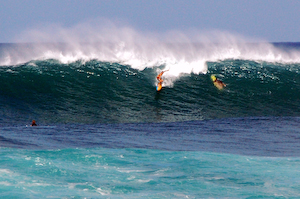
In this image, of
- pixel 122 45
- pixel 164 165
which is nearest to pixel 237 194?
pixel 164 165

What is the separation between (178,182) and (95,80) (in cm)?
1861

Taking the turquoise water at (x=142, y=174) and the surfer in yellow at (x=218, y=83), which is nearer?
the turquoise water at (x=142, y=174)

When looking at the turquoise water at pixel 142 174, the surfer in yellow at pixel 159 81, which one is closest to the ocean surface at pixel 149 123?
the turquoise water at pixel 142 174

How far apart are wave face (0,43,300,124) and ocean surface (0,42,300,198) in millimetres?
75

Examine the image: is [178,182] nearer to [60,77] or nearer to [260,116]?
[260,116]

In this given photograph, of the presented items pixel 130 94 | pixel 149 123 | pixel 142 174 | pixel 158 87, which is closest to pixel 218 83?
pixel 158 87

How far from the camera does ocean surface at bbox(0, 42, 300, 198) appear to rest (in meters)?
12.0

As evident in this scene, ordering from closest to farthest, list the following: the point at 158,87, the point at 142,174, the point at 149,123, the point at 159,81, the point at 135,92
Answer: the point at 142,174, the point at 149,123, the point at 135,92, the point at 158,87, the point at 159,81

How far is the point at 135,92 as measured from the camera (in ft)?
91.0

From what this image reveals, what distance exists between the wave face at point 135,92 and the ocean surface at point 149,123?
75mm

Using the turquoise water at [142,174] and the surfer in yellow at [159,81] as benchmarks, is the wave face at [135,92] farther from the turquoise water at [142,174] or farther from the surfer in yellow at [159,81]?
the turquoise water at [142,174]

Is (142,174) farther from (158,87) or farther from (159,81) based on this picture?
(159,81)

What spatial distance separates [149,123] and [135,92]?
652 cm

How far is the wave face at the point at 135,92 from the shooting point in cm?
2353
